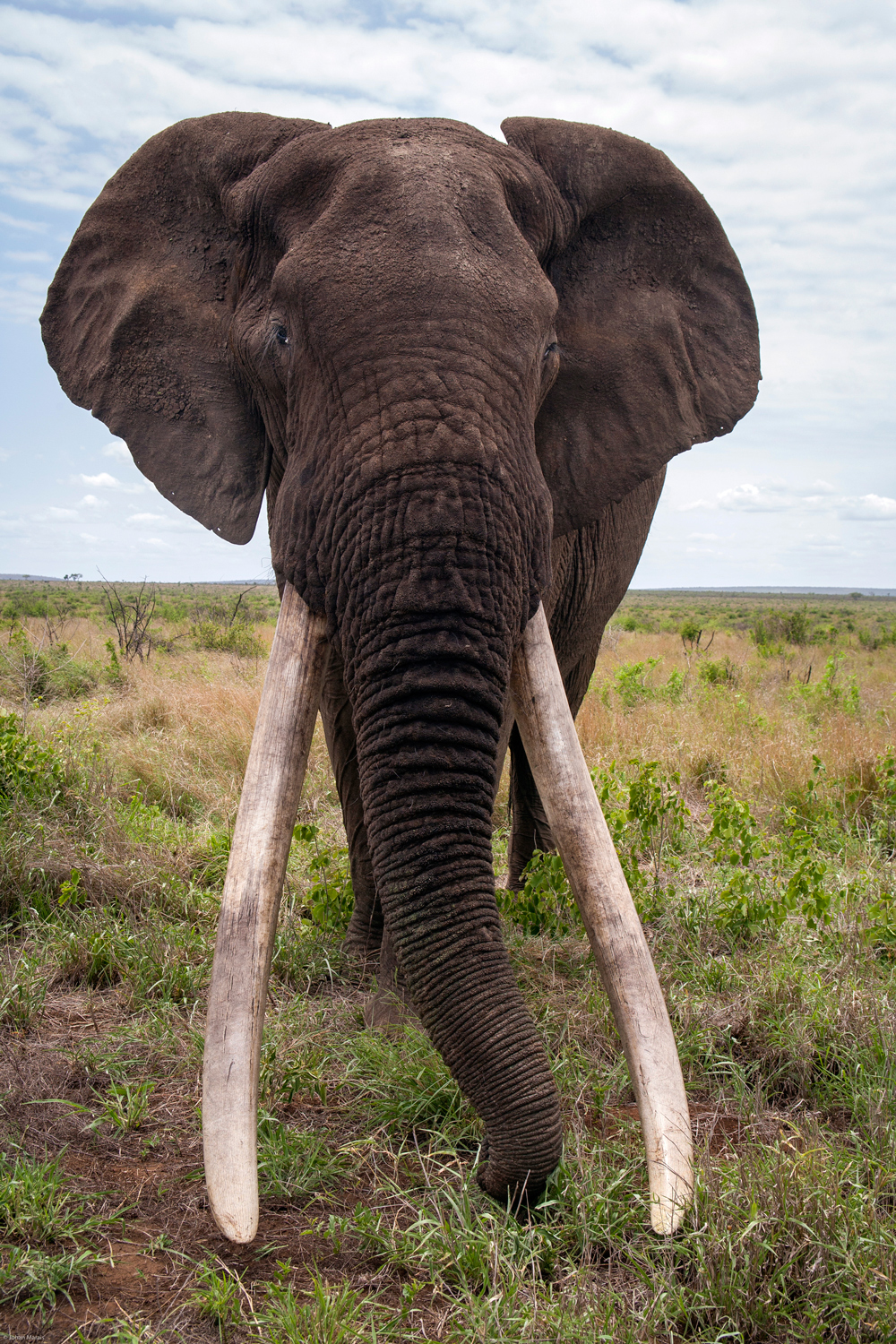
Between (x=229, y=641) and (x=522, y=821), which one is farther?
(x=229, y=641)

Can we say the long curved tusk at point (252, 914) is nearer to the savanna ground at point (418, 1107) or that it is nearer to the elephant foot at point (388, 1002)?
the savanna ground at point (418, 1107)

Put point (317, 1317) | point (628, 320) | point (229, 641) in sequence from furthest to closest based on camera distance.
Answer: point (229, 641) < point (628, 320) < point (317, 1317)

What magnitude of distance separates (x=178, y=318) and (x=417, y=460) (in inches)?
66.3

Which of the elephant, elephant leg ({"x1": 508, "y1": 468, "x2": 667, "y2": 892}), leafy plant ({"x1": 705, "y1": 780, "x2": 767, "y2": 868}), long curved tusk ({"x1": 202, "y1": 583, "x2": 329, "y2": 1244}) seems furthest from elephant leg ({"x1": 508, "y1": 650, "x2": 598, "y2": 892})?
long curved tusk ({"x1": 202, "y1": 583, "x2": 329, "y2": 1244})

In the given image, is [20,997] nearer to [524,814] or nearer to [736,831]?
[524,814]

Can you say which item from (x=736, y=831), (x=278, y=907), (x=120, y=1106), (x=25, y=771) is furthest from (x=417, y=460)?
(x=25, y=771)

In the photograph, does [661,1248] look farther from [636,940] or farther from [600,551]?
[600,551]

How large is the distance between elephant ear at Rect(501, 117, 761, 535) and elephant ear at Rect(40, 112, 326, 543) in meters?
0.97

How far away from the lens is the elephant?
251 cm

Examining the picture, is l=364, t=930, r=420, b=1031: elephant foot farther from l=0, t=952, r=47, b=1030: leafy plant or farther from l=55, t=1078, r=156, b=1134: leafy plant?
l=0, t=952, r=47, b=1030: leafy plant

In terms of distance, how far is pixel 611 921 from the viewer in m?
2.72

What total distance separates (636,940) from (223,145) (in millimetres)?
2988

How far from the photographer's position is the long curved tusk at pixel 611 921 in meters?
2.45

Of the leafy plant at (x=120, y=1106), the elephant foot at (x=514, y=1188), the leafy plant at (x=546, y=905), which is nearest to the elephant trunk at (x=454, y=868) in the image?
the elephant foot at (x=514, y=1188)
